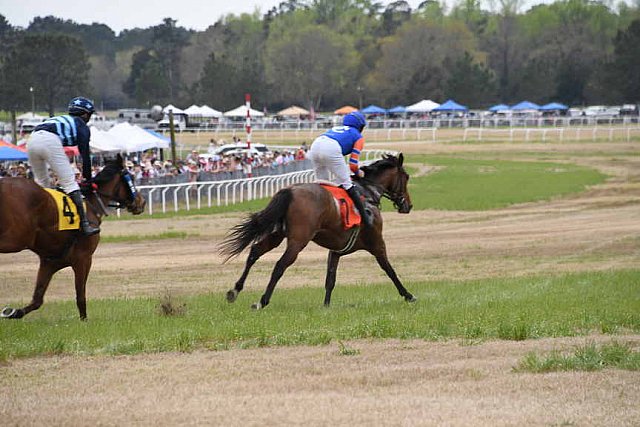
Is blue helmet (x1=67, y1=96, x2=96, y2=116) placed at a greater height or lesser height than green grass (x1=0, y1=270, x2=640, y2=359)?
greater

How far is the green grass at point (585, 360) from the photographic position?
775 cm

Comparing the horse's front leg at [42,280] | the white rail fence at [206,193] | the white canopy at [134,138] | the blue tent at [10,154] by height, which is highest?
the horse's front leg at [42,280]

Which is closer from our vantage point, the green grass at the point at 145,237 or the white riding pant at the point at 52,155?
the white riding pant at the point at 52,155

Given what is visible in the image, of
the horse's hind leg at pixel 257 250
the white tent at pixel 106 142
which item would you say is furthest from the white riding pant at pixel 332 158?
the white tent at pixel 106 142

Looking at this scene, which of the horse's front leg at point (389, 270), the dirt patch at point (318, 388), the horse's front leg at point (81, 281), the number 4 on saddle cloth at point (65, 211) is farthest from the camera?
the horse's front leg at point (389, 270)

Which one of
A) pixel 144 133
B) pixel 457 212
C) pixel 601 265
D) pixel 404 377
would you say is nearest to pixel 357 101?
pixel 144 133

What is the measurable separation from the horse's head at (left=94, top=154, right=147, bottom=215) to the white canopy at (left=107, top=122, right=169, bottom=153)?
91.2 ft

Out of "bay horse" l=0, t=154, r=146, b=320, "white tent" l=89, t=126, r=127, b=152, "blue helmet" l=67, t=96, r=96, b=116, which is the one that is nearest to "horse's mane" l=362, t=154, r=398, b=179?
"bay horse" l=0, t=154, r=146, b=320

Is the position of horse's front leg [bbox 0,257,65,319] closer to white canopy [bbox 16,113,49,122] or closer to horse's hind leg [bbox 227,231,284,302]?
horse's hind leg [bbox 227,231,284,302]

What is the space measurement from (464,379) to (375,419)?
1390 millimetres

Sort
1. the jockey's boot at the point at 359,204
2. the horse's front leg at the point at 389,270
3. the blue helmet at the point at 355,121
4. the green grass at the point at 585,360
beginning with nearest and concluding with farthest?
the green grass at the point at 585,360 < the jockey's boot at the point at 359,204 < the horse's front leg at the point at 389,270 < the blue helmet at the point at 355,121

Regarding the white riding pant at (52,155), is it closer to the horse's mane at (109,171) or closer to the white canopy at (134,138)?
the horse's mane at (109,171)

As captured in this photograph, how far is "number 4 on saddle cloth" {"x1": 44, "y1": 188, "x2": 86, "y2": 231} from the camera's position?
34.6 ft

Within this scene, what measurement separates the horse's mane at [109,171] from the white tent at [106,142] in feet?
83.8
